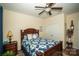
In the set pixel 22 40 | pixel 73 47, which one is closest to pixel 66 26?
pixel 73 47

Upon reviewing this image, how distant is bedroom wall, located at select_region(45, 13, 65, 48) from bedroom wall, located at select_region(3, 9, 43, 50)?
142mm

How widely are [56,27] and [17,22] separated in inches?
24.4

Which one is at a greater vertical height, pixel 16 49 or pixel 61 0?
pixel 61 0

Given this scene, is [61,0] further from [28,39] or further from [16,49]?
[16,49]

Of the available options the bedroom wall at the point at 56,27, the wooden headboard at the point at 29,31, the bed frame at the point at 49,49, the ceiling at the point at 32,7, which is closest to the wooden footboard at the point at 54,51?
the bed frame at the point at 49,49

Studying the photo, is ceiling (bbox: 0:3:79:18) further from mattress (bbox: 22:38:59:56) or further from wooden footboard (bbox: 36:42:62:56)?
wooden footboard (bbox: 36:42:62:56)

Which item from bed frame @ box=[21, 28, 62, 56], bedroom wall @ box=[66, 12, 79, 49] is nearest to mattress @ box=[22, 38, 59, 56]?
bed frame @ box=[21, 28, 62, 56]

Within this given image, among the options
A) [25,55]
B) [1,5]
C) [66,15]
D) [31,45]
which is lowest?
[25,55]

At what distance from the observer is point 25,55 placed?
243cm

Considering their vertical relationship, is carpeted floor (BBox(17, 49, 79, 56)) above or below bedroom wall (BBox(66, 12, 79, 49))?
below

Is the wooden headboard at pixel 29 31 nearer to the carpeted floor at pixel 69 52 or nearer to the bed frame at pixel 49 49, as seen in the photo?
the bed frame at pixel 49 49

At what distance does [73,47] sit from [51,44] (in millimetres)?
355

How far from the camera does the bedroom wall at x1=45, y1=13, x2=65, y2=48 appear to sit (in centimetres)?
243

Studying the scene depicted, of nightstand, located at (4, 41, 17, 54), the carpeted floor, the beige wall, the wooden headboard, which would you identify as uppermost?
the beige wall
